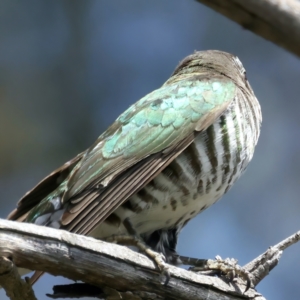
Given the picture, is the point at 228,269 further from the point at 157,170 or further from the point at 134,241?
the point at 157,170

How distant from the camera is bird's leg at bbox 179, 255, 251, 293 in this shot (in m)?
3.58

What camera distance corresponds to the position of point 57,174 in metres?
4.18

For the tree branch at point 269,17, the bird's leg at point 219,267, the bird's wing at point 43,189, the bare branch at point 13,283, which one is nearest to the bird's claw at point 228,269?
the bird's leg at point 219,267

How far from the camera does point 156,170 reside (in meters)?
3.73

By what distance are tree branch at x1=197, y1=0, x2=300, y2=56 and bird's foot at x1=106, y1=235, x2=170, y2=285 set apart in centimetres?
165

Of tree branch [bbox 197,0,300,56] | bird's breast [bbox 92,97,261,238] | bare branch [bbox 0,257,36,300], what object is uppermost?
bird's breast [bbox 92,97,261,238]

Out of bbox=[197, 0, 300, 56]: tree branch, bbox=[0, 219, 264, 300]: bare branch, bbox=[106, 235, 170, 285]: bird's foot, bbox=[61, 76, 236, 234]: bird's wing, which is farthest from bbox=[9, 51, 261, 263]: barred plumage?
bbox=[197, 0, 300, 56]: tree branch

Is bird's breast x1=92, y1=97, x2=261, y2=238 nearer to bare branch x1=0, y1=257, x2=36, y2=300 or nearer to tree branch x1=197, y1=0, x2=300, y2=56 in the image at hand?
bare branch x1=0, y1=257, x2=36, y2=300

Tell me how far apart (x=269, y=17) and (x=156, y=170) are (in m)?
1.96

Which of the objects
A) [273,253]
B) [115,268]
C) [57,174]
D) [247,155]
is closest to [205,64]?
[247,155]

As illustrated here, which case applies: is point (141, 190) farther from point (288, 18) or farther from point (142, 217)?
point (288, 18)

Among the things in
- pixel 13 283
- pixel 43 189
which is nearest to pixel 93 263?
pixel 13 283

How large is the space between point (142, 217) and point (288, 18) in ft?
7.40

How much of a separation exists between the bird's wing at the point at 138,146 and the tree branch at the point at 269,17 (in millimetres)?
1844
